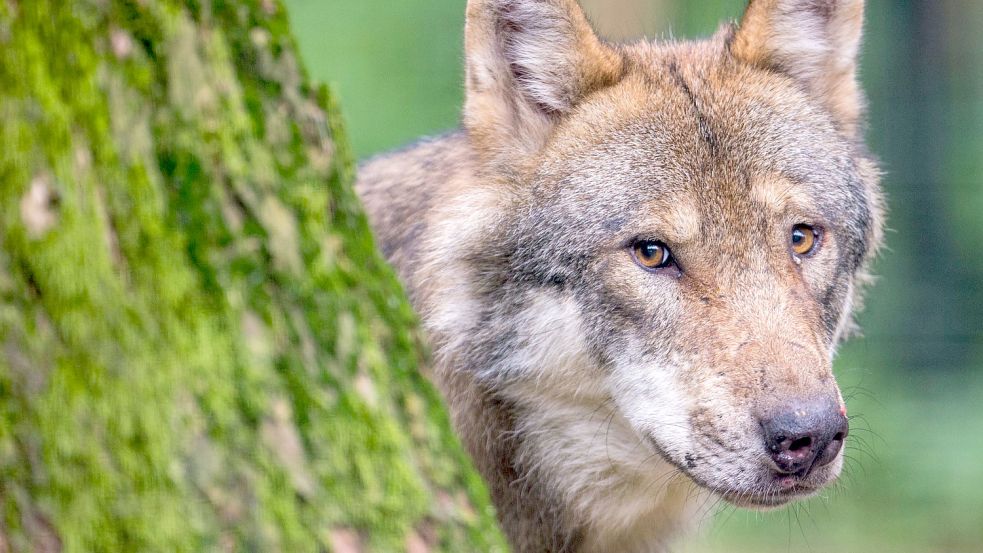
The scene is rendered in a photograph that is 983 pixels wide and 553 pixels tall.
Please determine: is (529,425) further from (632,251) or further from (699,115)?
(699,115)

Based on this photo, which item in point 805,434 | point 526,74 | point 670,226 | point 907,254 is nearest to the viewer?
point 805,434

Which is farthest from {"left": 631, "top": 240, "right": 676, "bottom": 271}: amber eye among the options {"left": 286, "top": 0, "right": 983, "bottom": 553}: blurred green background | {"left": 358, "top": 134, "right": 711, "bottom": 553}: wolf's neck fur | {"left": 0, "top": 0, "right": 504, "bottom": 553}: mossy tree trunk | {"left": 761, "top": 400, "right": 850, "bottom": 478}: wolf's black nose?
{"left": 286, "top": 0, "right": 983, "bottom": 553}: blurred green background

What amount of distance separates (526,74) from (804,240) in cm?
120

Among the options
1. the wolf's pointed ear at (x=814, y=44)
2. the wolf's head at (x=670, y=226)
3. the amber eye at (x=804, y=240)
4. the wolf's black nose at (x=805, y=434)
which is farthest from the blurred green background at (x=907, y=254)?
the wolf's black nose at (x=805, y=434)

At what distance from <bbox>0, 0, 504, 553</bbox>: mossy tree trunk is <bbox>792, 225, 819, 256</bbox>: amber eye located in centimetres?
210

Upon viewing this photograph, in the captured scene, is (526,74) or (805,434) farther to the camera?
(526,74)

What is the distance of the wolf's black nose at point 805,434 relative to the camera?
3.04m

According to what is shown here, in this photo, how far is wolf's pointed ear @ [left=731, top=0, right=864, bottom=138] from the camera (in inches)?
161

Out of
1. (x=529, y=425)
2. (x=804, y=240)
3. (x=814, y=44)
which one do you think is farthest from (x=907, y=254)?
(x=529, y=425)

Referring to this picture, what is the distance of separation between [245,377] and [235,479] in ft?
0.57

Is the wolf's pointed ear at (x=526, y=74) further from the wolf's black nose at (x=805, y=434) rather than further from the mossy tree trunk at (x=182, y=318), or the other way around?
the mossy tree trunk at (x=182, y=318)

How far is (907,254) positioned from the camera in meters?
8.81

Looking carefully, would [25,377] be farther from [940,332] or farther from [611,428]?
[940,332]

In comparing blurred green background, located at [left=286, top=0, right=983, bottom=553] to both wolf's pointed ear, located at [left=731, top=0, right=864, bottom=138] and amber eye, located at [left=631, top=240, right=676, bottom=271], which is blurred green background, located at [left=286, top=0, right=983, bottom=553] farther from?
amber eye, located at [left=631, top=240, right=676, bottom=271]
